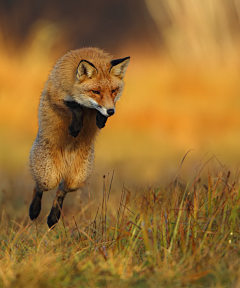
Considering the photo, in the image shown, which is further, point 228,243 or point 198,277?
point 228,243

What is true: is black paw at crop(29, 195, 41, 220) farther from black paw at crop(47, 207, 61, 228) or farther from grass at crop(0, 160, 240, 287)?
grass at crop(0, 160, 240, 287)

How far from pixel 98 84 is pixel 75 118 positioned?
2.03 feet

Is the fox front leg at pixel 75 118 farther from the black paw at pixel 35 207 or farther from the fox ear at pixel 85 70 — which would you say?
the black paw at pixel 35 207

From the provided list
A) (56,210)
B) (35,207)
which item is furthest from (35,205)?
(56,210)

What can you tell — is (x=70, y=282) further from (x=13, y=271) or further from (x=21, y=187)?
(x=21, y=187)

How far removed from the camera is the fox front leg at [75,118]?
5316 millimetres

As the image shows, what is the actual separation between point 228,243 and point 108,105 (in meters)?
2.28

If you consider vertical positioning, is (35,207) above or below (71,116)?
below

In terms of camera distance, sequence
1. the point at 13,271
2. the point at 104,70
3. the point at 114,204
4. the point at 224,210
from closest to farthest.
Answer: the point at 13,271 < the point at 224,210 < the point at 104,70 < the point at 114,204

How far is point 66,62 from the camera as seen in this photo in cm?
548

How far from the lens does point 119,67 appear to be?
5305 mm

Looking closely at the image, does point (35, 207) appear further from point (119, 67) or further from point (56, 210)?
point (119, 67)

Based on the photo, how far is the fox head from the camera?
4.95 metres

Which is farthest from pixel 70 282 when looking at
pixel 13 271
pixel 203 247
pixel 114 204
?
pixel 114 204
